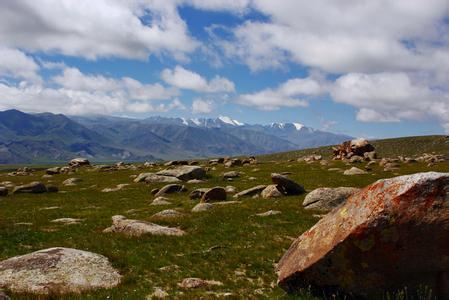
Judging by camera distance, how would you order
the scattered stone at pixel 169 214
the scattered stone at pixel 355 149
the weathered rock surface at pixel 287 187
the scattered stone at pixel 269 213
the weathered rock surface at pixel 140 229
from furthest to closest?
1. the scattered stone at pixel 355 149
2. the weathered rock surface at pixel 287 187
3. the scattered stone at pixel 169 214
4. the scattered stone at pixel 269 213
5. the weathered rock surface at pixel 140 229

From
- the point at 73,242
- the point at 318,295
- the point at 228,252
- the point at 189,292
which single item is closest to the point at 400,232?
the point at 318,295

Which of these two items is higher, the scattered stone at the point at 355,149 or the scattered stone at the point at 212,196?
the scattered stone at the point at 355,149

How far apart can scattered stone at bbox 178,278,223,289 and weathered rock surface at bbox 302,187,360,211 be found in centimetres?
2011

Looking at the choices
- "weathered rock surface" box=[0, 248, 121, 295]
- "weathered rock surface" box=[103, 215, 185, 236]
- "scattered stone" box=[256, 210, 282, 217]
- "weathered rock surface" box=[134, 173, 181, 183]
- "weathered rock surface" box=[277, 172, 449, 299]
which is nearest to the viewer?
"weathered rock surface" box=[277, 172, 449, 299]

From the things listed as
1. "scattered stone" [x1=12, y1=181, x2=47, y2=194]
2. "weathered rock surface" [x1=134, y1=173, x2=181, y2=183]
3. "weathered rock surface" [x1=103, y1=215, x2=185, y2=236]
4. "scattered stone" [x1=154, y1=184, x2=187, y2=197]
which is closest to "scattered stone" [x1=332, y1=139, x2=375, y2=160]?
"weathered rock surface" [x1=134, y1=173, x2=181, y2=183]

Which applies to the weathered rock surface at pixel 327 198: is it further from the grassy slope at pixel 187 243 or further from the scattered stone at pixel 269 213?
the scattered stone at pixel 269 213

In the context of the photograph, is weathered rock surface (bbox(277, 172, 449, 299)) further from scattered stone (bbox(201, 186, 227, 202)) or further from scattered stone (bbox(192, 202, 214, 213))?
scattered stone (bbox(201, 186, 227, 202))

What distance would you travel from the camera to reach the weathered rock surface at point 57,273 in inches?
664

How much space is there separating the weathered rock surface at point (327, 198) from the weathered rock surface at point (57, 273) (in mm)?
22159

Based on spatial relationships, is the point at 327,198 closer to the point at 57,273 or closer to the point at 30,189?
the point at 57,273

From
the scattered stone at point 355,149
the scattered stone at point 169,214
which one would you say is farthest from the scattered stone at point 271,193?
the scattered stone at point 355,149

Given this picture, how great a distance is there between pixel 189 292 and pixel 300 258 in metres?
4.88

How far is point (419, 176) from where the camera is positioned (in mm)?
15156

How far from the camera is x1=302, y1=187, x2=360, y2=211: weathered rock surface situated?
123 feet
